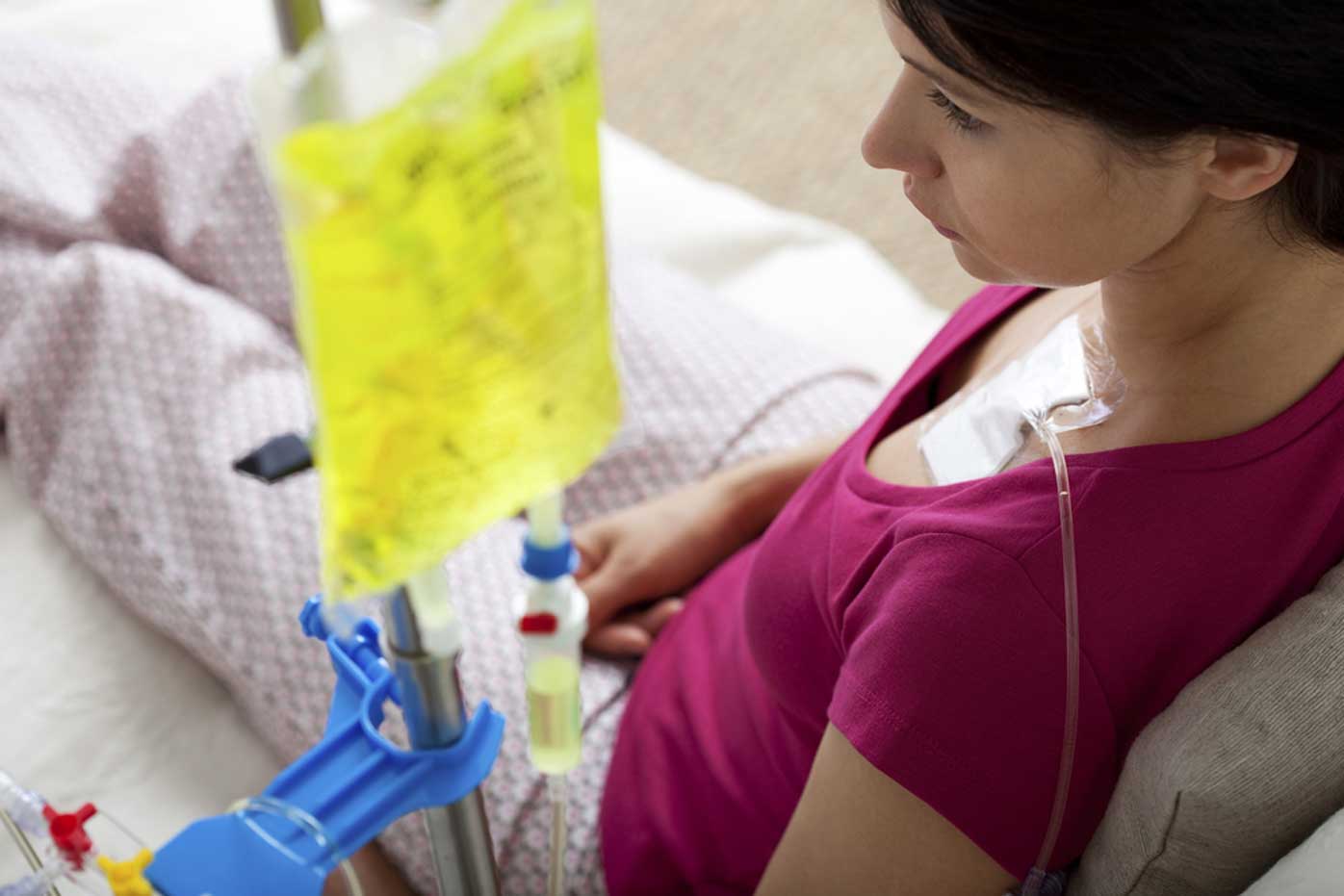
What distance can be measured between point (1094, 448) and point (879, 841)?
252 mm

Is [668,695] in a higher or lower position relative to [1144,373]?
lower

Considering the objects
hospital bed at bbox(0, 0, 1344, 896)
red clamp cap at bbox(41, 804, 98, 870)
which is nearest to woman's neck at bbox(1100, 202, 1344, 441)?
hospital bed at bbox(0, 0, 1344, 896)

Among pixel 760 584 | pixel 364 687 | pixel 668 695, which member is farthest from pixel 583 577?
pixel 364 687

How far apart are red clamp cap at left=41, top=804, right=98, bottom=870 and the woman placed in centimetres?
39

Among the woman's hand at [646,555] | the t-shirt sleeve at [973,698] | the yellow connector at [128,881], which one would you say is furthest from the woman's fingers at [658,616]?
the yellow connector at [128,881]

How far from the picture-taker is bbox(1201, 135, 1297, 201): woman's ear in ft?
2.08

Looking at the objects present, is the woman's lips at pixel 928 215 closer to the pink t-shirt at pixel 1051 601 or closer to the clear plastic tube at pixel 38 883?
the pink t-shirt at pixel 1051 601

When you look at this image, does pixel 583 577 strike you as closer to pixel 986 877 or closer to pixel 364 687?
pixel 986 877

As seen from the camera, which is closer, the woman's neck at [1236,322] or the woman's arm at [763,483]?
the woman's neck at [1236,322]

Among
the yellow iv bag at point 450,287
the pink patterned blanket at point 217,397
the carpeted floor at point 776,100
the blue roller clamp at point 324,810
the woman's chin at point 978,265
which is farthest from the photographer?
the carpeted floor at point 776,100

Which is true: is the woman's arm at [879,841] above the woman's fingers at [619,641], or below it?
above

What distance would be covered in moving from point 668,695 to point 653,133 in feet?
4.82

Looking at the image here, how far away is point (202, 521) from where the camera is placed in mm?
1172

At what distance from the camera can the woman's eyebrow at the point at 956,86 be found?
0.64 meters
